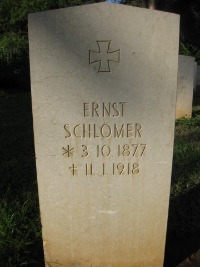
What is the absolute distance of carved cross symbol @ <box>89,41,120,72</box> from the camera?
197cm

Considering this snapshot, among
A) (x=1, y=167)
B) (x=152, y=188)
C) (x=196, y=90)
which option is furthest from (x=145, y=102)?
(x=196, y=90)

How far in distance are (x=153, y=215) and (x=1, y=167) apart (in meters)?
2.62

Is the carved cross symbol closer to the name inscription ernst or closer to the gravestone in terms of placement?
the gravestone

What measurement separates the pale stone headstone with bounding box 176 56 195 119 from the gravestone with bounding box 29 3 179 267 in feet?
18.6

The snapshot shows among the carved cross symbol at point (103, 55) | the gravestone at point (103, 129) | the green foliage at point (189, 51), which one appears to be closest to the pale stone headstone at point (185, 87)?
the gravestone at point (103, 129)

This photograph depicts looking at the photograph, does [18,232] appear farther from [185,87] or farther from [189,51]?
[189,51]

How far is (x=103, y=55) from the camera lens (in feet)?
6.50

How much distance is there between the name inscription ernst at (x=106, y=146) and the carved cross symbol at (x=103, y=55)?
249mm

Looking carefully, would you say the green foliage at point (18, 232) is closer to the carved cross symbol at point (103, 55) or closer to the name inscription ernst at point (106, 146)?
the name inscription ernst at point (106, 146)

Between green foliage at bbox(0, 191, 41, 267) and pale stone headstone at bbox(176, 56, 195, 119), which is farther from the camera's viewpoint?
pale stone headstone at bbox(176, 56, 195, 119)

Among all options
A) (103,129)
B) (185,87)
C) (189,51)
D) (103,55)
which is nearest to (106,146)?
(103,129)

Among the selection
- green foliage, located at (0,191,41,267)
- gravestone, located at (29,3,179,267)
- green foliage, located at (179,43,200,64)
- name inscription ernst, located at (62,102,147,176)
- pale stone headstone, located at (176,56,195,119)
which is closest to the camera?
gravestone, located at (29,3,179,267)

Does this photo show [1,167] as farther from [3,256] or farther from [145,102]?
[145,102]

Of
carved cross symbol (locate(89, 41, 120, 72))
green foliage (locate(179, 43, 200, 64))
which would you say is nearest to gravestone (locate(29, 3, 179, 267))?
carved cross symbol (locate(89, 41, 120, 72))
